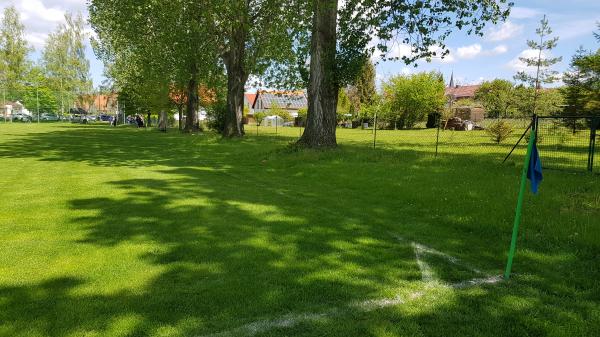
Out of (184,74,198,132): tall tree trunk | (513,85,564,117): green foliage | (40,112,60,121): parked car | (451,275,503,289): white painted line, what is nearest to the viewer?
(451,275,503,289): white painted line

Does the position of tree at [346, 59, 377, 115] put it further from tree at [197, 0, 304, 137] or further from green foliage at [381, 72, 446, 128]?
tree at [197, 0, 304, 137]

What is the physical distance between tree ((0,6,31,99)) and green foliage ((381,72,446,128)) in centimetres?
5343

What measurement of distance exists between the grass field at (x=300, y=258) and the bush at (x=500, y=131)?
48.3 ft

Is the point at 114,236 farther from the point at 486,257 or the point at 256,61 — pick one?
the point at 256,61

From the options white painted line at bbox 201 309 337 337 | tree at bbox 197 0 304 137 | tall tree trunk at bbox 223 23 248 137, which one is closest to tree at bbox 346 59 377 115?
tree at bbox 197 0 304 137

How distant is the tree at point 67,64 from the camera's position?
244 feet

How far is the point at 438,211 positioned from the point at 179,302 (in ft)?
18.7

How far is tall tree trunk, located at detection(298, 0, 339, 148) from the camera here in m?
16.9

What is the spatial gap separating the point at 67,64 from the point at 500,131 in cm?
7378

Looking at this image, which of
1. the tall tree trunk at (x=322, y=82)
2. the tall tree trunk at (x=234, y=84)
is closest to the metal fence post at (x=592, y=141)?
the tall tree trunk at (x=322, y=82)

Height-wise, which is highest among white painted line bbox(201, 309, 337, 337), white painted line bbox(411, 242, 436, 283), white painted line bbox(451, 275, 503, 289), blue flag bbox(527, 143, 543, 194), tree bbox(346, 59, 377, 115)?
tree bbox(346, 59, 377, 115)

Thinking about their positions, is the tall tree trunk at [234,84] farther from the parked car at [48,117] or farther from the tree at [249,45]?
the parked car at [48,117]

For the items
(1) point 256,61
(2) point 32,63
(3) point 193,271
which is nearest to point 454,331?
(3) point 193,271

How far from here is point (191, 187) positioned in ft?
35.7
